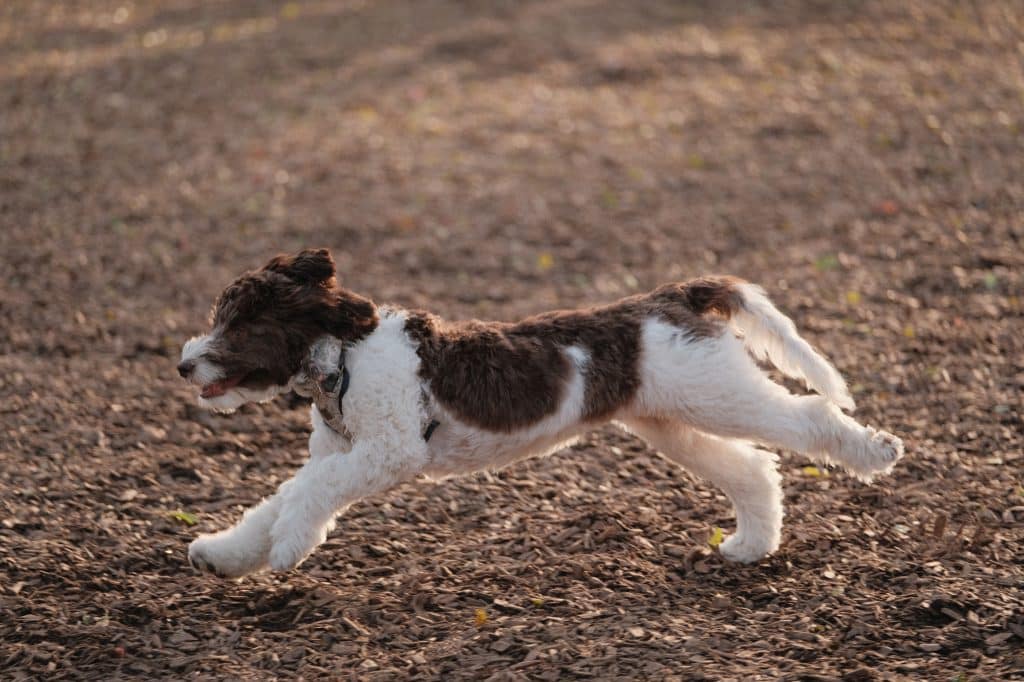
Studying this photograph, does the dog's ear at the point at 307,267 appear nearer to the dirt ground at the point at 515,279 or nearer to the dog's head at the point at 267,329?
the dog's head at the point at 267,329

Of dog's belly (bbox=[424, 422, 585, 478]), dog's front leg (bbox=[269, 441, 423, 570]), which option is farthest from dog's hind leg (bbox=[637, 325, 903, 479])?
dog's front leg (bbox=[269, 441, 423, 570])

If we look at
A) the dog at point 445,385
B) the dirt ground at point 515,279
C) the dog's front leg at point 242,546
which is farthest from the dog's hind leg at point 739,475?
the dog's front leg at point 242,546

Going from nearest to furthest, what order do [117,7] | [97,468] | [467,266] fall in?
[97,468], [467,266], [117,7]

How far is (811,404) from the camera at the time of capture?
498 centimetres

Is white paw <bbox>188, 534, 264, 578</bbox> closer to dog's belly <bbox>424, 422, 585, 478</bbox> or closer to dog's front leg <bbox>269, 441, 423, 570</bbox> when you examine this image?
dog's front leg <bbox>269, 441, 423, 570</bbox>

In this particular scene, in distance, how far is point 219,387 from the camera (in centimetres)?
474

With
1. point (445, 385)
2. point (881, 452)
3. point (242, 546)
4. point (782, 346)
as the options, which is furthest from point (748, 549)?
point (242, 546)

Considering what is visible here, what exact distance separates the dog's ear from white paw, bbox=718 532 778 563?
226 centimetres

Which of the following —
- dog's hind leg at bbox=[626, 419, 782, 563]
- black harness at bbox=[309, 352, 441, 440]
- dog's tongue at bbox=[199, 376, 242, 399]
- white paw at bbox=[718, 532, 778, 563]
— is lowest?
white paw at bbox=[718, 532, 778, 563]

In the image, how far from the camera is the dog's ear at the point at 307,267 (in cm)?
483

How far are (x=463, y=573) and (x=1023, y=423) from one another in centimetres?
345

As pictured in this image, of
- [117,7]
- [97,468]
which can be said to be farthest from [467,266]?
[117,7]

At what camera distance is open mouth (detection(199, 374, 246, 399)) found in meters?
4.73

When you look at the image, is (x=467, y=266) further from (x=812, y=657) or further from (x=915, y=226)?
(x=812, y=657)
